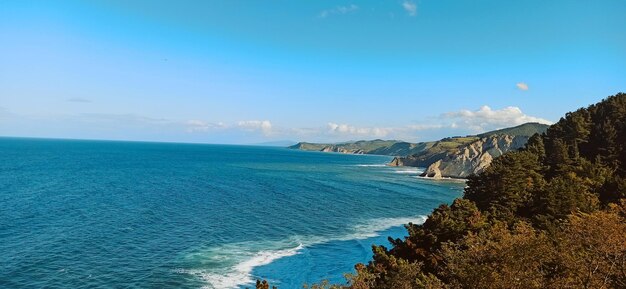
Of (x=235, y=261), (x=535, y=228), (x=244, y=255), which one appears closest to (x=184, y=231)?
(x=244, y=255)

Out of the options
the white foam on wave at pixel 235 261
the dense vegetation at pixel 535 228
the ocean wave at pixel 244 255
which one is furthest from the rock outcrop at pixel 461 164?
the white foam on wave at pixel 235 261

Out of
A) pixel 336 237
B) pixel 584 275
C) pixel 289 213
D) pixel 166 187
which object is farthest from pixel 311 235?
pixel 166 187

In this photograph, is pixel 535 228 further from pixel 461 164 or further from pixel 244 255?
pixel 461 164

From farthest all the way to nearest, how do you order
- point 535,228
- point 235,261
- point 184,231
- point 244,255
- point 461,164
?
point 461,164
point 184,231
point 244,255
point 235,261
point 535,228

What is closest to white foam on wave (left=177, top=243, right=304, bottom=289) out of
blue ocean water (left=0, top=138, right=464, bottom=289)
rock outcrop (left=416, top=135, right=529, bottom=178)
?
blue ocean water (left=0, top=138, right=464, bottom=289)

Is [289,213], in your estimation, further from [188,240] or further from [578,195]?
[578,195]

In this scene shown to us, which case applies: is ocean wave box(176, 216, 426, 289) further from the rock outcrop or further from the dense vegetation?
the rock outcrop
